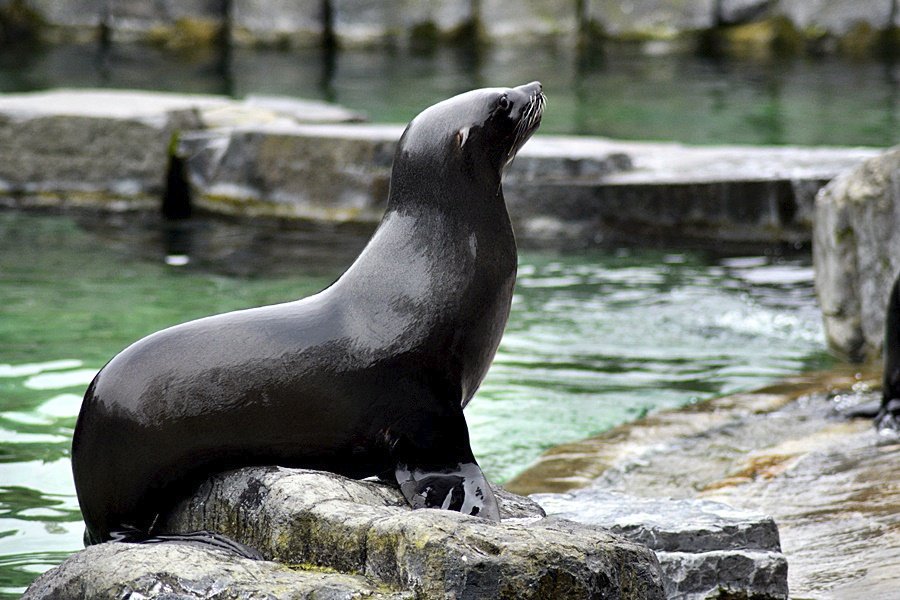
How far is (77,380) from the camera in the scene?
21.5ft

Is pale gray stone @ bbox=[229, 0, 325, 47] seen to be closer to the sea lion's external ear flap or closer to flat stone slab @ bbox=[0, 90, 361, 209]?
flat stone slab @ bbox=[0, 90, 361, 209]

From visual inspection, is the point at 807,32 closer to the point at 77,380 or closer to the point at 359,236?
the point at 359,236

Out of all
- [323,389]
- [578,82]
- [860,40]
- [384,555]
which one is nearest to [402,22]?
[578,82]

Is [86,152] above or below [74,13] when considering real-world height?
below

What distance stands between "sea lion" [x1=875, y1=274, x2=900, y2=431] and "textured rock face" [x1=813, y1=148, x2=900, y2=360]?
903 millimetres

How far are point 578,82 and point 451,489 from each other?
53.4ft

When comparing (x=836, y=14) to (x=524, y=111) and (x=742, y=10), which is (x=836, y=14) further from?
(x=524, y=111)

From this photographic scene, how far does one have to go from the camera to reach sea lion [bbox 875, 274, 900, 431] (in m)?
5.64

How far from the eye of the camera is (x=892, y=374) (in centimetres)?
569

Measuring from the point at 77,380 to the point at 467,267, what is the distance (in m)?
3.66

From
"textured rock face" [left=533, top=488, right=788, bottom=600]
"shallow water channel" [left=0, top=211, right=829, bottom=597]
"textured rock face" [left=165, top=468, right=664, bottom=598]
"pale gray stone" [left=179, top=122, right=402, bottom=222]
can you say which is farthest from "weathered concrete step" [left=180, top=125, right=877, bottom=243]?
"textured rock face" [left=165, top=468, right=664, bottom=598]

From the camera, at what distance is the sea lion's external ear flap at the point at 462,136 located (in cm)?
350

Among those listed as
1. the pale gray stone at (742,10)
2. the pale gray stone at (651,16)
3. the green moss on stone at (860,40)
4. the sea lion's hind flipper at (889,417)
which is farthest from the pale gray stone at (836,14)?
the sea lion's hind flipper at (889,417)

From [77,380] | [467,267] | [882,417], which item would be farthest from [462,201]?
[77,380]
